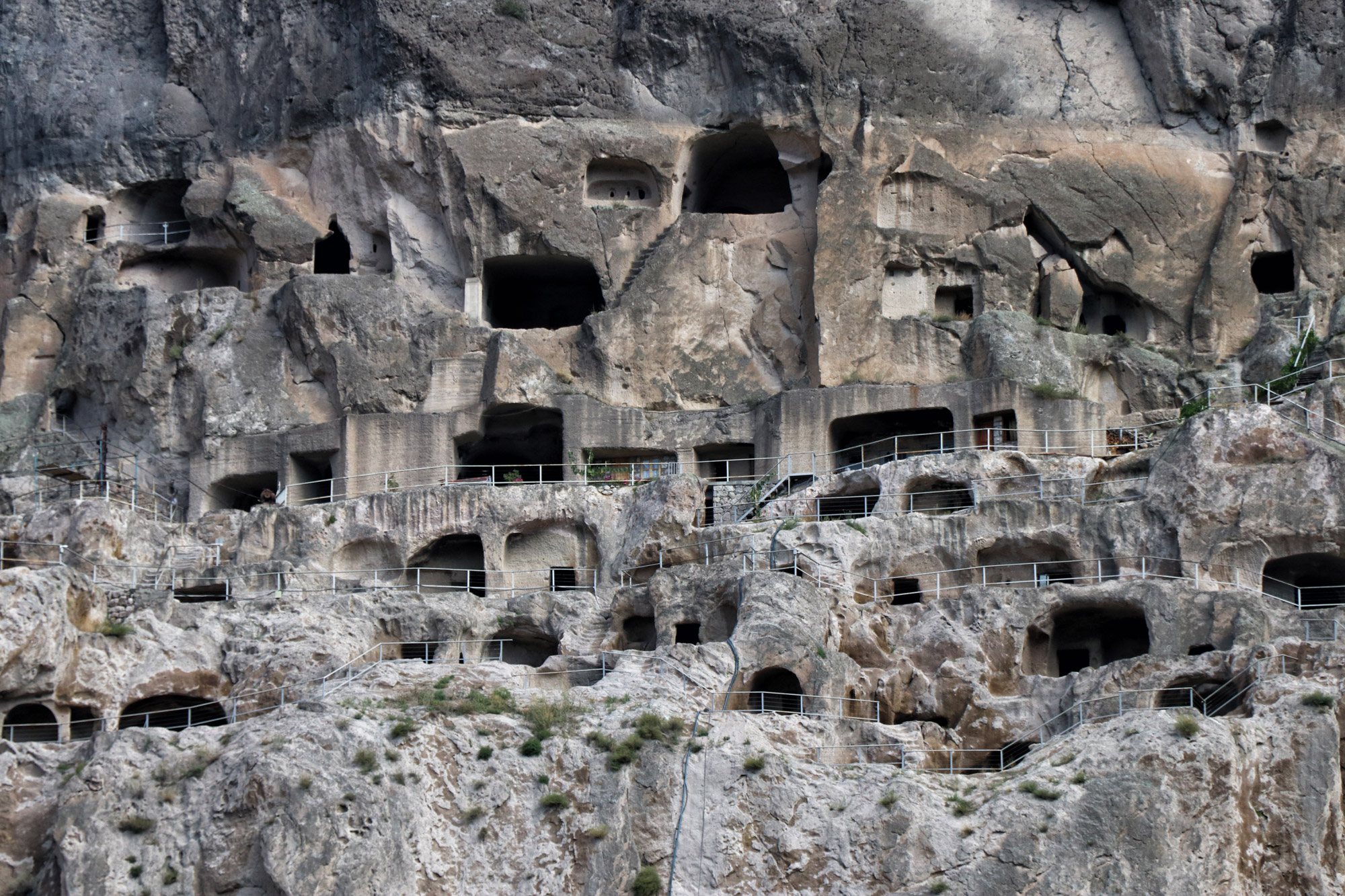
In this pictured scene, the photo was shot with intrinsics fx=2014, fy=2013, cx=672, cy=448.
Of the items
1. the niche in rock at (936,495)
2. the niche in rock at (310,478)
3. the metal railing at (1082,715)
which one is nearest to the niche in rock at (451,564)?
the niche in rock at (310,478)

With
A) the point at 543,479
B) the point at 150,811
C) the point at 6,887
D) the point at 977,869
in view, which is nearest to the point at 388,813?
the point at 150,811

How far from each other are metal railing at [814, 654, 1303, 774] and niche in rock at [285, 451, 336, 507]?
54.0 feet

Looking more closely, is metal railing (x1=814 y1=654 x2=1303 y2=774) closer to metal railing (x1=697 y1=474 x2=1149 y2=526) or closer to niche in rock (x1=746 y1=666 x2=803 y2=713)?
niche in rock (x1=746 y1=666 x2=803 y2=713)

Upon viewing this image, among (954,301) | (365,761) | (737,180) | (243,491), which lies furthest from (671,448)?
(365,761)

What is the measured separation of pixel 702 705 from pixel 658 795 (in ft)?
7.27

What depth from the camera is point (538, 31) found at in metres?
49.6

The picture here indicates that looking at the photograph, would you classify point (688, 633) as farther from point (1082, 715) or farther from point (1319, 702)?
point (1319, 702)

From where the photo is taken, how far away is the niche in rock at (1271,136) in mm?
49250

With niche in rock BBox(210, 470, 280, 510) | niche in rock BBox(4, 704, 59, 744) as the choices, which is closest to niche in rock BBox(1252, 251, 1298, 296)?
niche in rock BBox(210, 470, 280, 510)

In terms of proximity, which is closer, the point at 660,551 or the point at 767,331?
the point at 660,551

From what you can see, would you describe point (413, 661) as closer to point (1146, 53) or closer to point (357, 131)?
point (357, 131)

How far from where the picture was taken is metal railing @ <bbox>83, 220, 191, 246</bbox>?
51531mm

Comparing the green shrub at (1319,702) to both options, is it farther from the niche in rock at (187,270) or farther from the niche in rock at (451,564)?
the niche in rock at (187,270)

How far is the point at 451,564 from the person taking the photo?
43.8m
